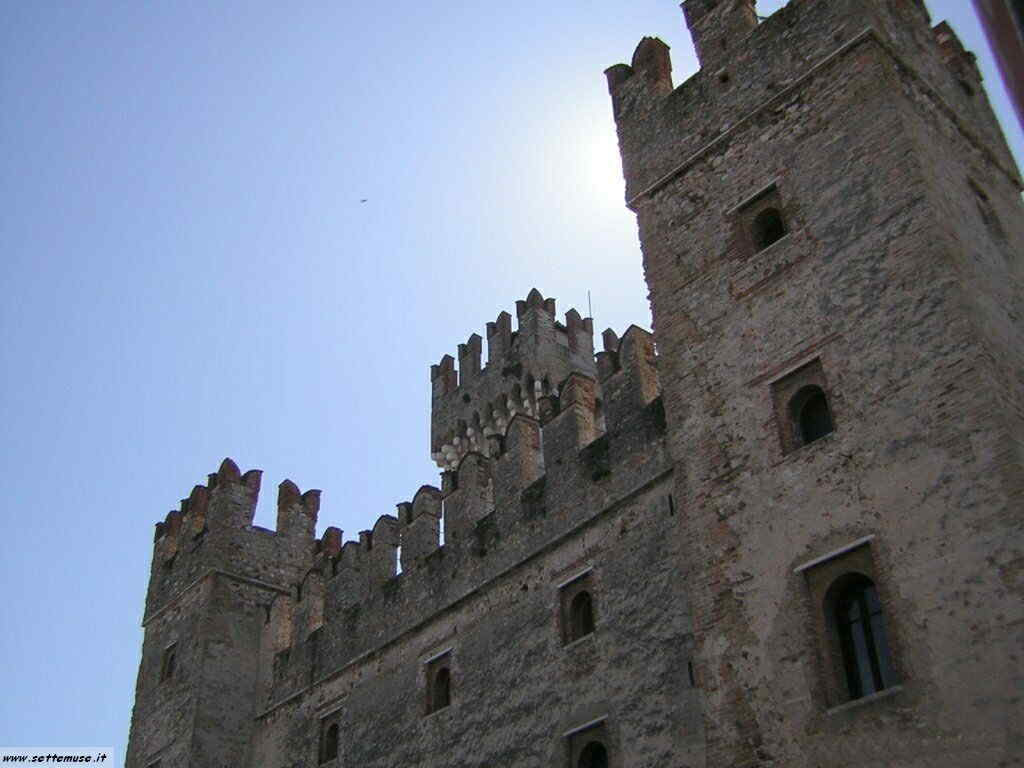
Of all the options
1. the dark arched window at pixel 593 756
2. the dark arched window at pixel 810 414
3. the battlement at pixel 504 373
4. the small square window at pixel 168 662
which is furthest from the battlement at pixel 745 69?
the battlement at pixel 504 373

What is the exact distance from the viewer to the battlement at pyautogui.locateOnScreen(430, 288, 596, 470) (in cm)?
2869

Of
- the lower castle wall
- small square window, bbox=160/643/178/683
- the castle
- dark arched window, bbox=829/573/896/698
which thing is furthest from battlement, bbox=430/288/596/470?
dark arched window, bbox=829/573/896/698

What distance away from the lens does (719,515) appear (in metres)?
10.9

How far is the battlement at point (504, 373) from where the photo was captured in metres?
28.7

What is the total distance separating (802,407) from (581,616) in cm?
365

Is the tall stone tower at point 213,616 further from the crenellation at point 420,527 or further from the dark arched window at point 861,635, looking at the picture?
the dark arched window at point 861,635

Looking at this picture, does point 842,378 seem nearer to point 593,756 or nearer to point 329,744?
point 593,756

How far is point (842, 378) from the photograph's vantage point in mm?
10352

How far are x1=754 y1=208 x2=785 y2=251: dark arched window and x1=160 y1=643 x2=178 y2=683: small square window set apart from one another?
39.3 ft

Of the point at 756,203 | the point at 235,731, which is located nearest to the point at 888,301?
the point at 756,203

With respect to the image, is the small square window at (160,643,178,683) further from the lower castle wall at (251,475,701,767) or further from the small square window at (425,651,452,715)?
the small square window at (425,651,452,715)

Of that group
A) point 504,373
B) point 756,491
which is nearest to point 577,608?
point 756,491

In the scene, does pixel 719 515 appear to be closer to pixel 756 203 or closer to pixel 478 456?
pixel 756 203

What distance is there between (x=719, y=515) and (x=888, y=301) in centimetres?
237
